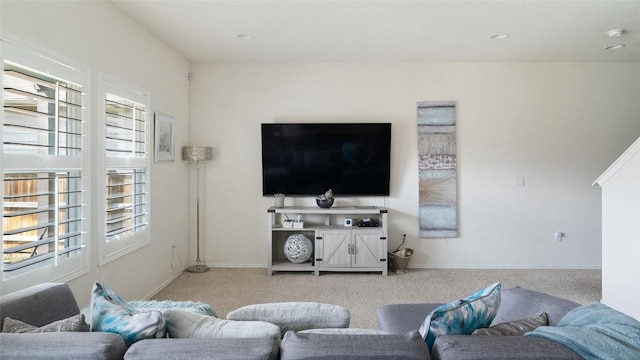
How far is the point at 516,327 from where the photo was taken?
4.83 feet

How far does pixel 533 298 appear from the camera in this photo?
6.37ft

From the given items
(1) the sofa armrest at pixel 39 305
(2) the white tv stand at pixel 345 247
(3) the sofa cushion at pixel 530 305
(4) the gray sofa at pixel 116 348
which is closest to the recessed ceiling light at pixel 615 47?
(2) the white tv stand at pixel 345 247

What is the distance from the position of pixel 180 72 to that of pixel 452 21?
124 inches

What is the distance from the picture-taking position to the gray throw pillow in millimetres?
1422

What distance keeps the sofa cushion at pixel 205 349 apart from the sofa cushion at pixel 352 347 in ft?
0.23

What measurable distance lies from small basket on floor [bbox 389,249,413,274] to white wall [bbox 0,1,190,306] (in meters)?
2.62

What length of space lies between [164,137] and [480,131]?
3.86m

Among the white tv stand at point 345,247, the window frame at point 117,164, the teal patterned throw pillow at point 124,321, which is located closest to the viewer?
the teal patterned throw pillow at point 124,321

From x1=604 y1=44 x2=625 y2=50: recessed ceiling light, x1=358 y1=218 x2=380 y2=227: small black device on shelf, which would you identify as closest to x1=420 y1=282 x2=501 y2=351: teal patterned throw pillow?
x1=358 y1=218 x2=380 y2=227: small black device on shelf

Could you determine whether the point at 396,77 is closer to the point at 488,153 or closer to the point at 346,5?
the point at 488,153

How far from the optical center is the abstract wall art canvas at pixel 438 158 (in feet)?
15.7

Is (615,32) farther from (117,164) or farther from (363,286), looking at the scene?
(117,164)

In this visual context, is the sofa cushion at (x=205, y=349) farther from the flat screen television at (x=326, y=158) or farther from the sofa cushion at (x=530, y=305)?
the flat screen television at (x=326, y=158)

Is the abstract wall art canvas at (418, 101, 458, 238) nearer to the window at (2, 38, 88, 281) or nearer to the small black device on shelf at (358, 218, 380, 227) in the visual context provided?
the small black device on shelf at (358, 218, 380, 227)
